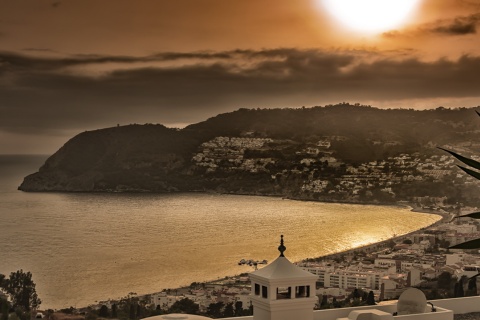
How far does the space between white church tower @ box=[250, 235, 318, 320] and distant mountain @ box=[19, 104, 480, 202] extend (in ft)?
20.7

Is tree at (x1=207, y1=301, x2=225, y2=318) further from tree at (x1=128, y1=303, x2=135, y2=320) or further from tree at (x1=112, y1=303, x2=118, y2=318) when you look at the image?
tree at (x1=112, y1=303, x2=118, y2=318)

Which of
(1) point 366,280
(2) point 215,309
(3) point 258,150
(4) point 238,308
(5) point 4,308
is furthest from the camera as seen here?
(3) point 258,150

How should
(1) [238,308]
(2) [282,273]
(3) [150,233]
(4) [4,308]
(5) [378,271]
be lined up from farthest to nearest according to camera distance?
(3) [150,233] → (5) [378,271] → (1) [238,308] → (4) [4,308] → (2) [282,273]

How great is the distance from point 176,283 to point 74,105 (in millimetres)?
3319

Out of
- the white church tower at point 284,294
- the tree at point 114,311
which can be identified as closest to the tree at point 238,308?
the tree at point 114,311

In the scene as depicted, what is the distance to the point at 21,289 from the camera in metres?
11.1

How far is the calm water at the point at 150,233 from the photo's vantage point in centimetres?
1211

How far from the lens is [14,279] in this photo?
36.9ft

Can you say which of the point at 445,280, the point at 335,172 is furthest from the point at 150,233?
the point at 445,280

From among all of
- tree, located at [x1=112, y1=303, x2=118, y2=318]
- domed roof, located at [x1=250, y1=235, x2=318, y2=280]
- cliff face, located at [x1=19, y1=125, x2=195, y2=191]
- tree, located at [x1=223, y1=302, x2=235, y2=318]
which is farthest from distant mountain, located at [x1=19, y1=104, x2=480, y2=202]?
domed roof, located at [x1=250, y1=235, x2=318, y2=280]

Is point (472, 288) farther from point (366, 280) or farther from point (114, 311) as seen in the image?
point (114, 311)

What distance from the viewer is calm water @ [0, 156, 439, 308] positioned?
12109 millimetres

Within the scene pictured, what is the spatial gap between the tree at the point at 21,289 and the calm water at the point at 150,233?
0.28 m

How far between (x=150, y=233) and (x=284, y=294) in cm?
851
